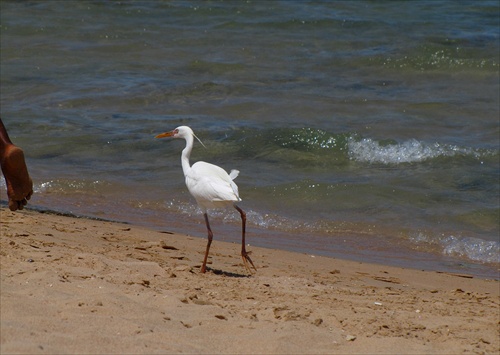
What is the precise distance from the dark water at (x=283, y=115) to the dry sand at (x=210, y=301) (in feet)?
3.61

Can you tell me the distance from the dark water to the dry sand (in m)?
1.10

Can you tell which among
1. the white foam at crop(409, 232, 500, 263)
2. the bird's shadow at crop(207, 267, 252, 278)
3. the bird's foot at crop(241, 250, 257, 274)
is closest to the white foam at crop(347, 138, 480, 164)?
the white foam at crop(409, 232, 500, 263)

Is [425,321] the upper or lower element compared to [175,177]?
upper

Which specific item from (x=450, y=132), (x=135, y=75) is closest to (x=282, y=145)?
(x=450, y=132)

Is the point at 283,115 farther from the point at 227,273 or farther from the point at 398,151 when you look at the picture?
A: the point at 227,273

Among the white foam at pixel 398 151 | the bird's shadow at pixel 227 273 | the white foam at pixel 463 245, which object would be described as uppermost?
the bird's shadow at pixel 227 273

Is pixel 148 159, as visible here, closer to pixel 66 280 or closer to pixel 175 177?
pixel 175 177

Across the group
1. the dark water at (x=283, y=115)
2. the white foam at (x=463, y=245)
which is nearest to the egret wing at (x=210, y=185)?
the dark water at (x=283, y=115)

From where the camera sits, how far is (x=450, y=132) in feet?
42.0

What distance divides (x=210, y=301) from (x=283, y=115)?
8124mm

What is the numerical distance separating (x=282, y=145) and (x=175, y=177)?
1778 mm

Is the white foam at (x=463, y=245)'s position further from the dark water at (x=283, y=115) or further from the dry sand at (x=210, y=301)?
the dry sand at (x=210, y=301)

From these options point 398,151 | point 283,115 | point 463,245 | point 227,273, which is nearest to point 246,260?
point 227,273

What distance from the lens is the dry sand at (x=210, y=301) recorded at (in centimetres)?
450
